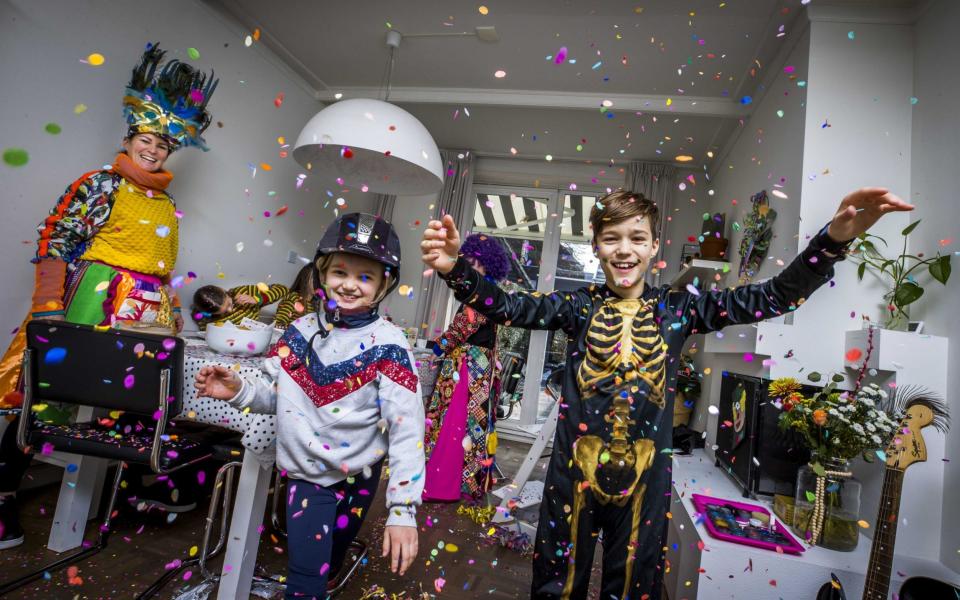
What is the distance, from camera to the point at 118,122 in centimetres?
307

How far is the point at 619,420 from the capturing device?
141cm

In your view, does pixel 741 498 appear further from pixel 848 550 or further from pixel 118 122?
pixel 118 122

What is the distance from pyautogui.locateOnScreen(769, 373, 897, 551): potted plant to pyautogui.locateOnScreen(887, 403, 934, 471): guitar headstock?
0.18ft

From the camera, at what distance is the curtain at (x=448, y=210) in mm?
5586

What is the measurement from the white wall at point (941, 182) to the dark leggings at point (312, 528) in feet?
7.13

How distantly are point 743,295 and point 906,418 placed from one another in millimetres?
792

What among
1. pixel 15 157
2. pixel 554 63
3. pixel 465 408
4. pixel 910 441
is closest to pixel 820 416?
pixel 910 441

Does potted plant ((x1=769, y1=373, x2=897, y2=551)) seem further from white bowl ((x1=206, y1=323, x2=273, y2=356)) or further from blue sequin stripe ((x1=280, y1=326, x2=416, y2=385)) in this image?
white bowl ((x1=206, y1=323, x2=273, y2=356))

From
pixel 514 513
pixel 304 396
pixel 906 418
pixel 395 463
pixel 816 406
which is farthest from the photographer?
pixel 514 513

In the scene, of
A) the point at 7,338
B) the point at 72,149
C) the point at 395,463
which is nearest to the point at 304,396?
the point at 395,463

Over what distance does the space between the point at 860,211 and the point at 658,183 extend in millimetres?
4186

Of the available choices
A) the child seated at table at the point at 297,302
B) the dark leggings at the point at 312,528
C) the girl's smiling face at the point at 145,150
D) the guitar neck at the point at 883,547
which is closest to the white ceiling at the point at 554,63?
the girl's smiling face at the point at 145,150

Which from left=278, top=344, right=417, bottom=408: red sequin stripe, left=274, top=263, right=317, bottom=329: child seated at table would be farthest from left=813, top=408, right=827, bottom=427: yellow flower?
left=274, top=263, right=317, bottom=329: child seated at table

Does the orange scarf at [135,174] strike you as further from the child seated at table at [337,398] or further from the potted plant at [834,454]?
the potted plant at [834,454]
